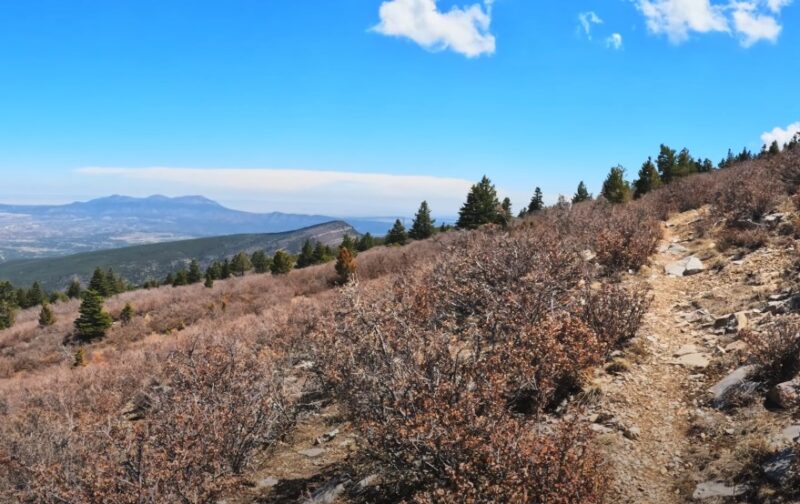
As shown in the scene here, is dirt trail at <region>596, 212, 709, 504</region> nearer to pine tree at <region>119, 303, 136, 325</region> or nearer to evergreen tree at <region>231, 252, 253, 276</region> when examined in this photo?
pine tree at <region>119, 303, 136, 325</region>

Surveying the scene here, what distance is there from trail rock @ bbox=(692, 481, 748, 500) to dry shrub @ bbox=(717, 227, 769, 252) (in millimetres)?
10302

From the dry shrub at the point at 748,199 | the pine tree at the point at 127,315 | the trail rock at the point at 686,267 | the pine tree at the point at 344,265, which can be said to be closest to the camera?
the trail rock at the point at 686,267

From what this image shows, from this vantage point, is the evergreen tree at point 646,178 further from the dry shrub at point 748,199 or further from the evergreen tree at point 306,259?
the evergreen tree at point 306,259

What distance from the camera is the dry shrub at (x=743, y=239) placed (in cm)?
1359

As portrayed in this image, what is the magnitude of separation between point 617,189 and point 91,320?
127 ft

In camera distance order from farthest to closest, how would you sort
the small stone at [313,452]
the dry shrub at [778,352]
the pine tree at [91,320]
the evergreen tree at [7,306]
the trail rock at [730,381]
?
the evergreen tree at [7,306], the pine tree at [91,320], the small stone at [313,452], the trail rock at [730,381], the dry shrub at [778,352]

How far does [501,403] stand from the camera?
18.7ft

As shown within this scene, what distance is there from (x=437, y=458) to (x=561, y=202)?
79.8 ft

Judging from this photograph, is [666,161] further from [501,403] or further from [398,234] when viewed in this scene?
[501,403]

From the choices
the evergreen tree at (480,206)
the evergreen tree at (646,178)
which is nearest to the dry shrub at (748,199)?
the evergreen tree at (646,178)

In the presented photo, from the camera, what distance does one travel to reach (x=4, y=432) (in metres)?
10.9

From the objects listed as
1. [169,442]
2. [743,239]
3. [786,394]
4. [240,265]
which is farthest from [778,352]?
[240,265]

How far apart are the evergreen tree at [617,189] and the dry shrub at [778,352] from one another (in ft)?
87.4

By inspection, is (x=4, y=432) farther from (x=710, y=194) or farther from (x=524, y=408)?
(x=710, y=194)
